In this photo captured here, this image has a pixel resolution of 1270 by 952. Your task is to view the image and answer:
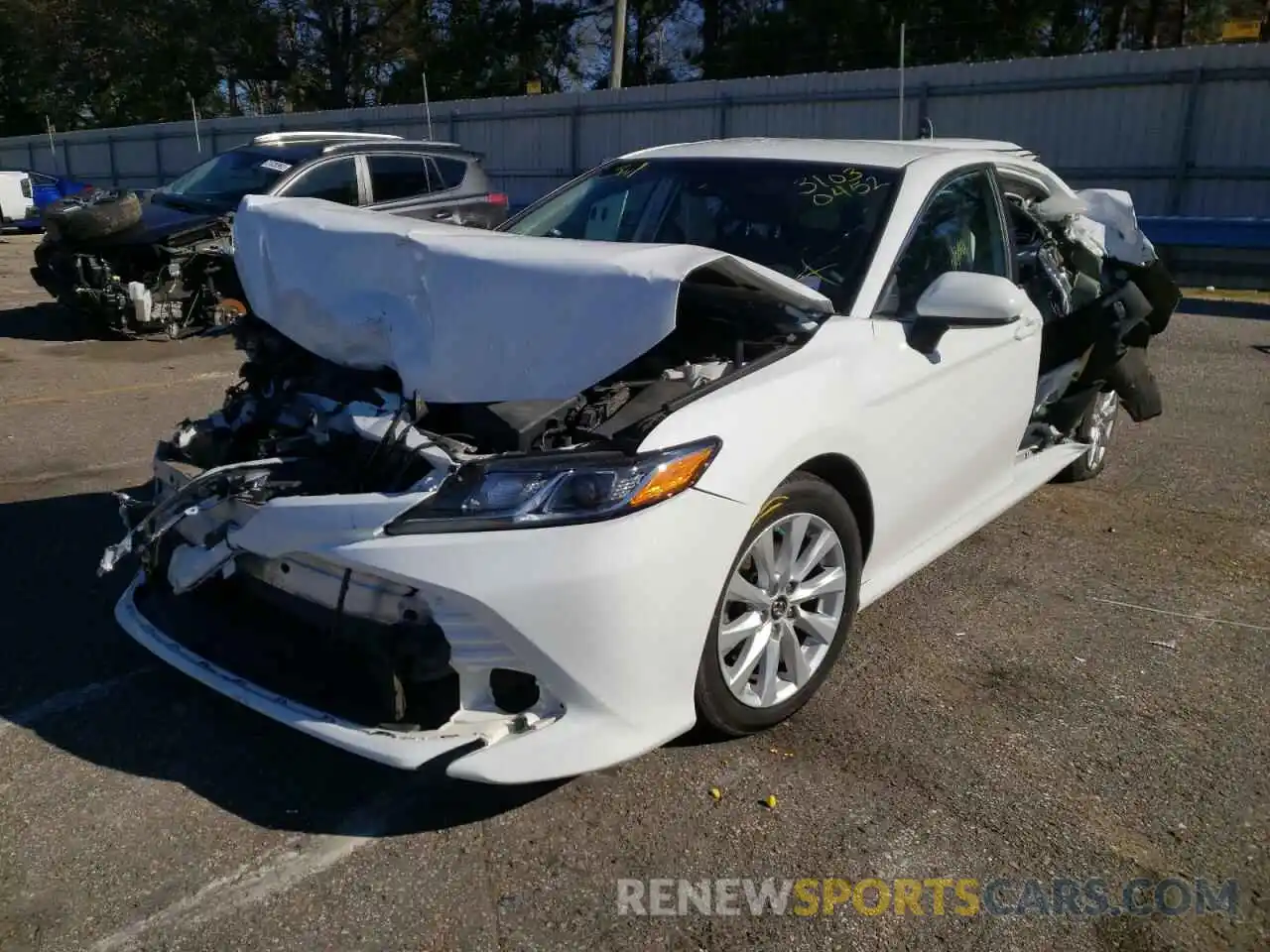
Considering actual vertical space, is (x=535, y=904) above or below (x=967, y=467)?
below

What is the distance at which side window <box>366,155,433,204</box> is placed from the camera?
1038cm

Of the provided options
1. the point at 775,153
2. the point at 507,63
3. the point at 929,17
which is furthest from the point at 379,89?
the point at 775,153

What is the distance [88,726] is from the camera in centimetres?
330

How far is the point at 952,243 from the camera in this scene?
4199 millimetres

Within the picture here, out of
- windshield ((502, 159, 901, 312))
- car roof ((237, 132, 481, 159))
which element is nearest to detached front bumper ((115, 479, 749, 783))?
windshield ((502, 159, 901, 312))

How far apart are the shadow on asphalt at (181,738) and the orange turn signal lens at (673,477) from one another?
2.71 feet

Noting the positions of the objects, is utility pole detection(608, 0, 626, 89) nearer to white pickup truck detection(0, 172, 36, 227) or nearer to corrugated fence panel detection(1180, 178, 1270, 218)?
corrugated fence panel detection(1180, 178, 1270, 218)

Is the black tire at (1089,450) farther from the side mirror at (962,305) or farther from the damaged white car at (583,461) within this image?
the side mirror at (962,305)

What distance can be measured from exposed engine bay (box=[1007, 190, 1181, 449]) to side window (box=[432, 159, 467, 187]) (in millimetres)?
6997

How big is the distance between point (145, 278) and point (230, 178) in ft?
4.96

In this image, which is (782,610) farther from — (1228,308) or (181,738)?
(1228,308)

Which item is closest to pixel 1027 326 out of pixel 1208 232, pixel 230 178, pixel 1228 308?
pixel 1228 308

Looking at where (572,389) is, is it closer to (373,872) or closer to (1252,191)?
(373,872)

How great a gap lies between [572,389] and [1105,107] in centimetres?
1493
